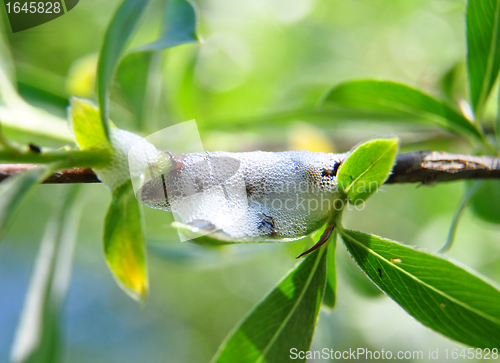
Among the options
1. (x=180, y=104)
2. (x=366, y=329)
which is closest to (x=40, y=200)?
(x=180, y=104)

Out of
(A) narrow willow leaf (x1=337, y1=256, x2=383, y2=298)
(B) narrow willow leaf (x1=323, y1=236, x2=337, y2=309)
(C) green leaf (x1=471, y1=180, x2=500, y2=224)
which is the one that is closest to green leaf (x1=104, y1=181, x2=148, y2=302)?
(B) narrow willow leaf (x1=323, y1=236, x2=337, y2=309)

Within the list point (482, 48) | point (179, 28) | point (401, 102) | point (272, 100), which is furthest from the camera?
point (272, 100)

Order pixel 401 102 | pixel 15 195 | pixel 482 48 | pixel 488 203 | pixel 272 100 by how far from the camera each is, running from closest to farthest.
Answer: pixel 15 195
pixel 482 48
pixel 401 102
pixel 488 203
pixel 272 100

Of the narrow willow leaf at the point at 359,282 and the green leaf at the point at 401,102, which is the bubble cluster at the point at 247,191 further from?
the narrow willow leaf at the point at 359,282

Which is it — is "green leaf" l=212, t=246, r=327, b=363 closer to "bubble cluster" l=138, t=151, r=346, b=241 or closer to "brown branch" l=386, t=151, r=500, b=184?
"bubble cluster" l=138, t=151, r=346, b=241

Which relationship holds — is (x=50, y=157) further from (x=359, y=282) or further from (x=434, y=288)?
(x=359, y=282)

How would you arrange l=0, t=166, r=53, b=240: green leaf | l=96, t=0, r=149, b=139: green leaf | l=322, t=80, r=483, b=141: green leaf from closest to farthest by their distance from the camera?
1. l=0, t=166, r=53, b=240: green leaf
2. l=96, t=0, r=149, b=139: green leaf
3. l=322, t=80, r=483, b=141: green leaf

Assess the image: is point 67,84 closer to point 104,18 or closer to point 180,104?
point 180,104

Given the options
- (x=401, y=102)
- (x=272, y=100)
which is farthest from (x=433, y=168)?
(x=272, y=100)
